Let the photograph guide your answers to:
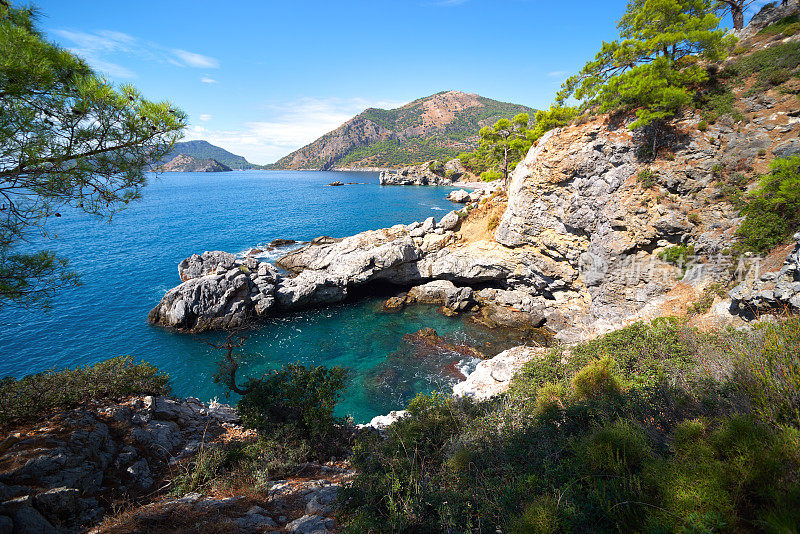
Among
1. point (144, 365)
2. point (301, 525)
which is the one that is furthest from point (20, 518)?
point (144, 365)

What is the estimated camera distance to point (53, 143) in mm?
4785

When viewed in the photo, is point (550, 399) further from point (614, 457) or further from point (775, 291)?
point (775, 291)

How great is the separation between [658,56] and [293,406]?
23.1 metres

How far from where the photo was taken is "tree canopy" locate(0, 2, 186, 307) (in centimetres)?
432

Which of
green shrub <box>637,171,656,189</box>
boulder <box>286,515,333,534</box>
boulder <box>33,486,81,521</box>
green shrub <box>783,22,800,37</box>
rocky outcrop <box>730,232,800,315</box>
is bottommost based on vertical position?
boulder <box>286,515,333,534</box>

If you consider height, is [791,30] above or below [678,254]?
above

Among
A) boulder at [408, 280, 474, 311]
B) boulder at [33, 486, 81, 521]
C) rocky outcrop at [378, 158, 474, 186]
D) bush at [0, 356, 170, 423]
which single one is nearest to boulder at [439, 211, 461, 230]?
boulder at [408, 280, 474, 311]

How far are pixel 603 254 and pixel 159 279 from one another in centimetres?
3326

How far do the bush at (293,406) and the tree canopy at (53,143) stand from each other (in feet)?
14.8

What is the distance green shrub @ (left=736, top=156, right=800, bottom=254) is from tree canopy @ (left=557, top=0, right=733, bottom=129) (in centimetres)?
553

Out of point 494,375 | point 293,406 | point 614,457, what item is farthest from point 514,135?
point 614,457

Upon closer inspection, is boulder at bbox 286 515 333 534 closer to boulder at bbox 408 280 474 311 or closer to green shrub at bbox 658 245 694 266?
boulder at bbox 408 280 474 311

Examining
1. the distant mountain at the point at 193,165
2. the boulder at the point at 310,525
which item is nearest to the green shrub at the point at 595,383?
the boulder at the point at 310,525

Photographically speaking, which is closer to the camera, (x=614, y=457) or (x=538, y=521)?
(x=538, y=521)
